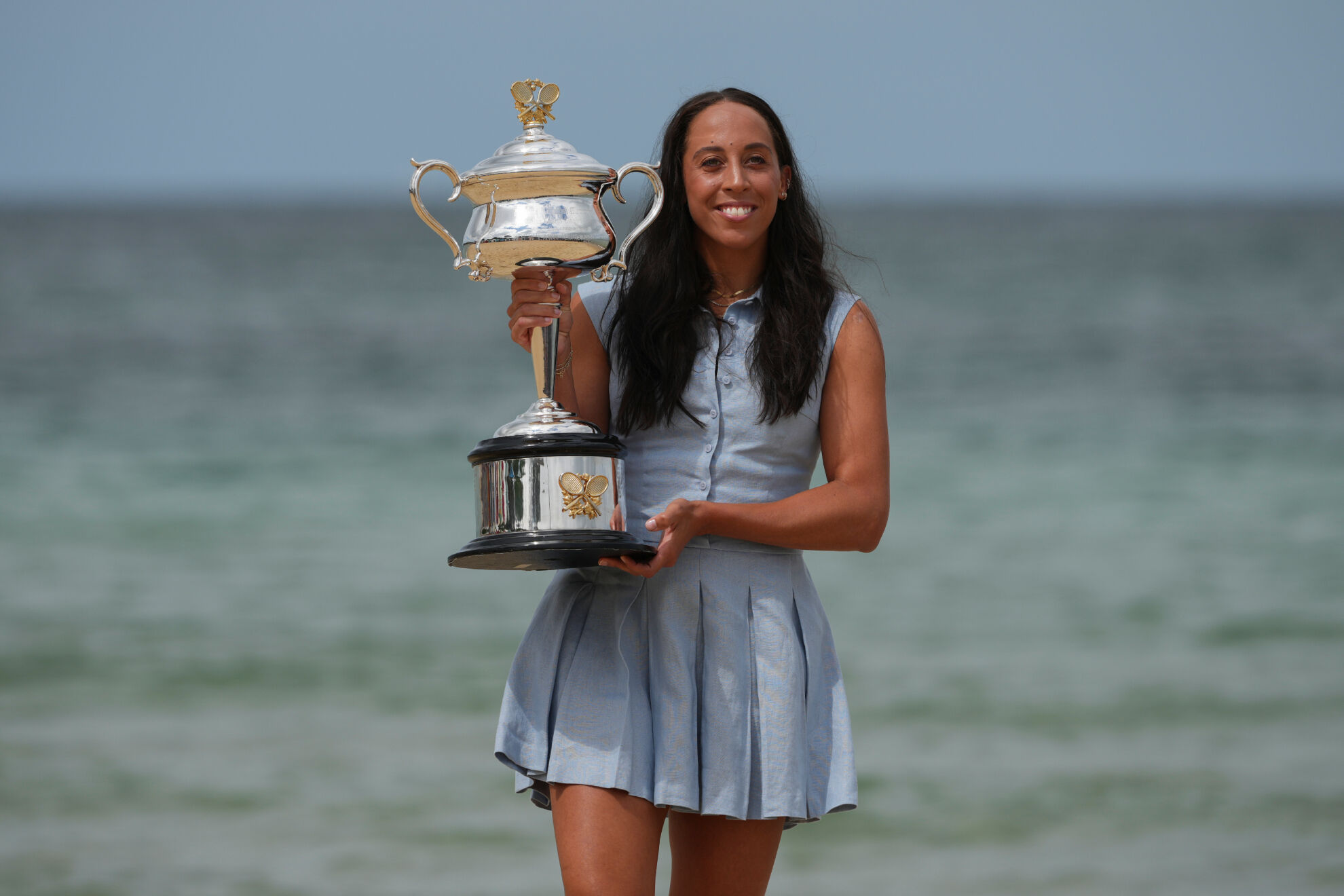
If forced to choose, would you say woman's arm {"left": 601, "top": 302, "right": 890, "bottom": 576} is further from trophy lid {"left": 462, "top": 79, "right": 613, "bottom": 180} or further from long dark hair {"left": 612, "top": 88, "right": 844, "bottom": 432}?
trophy lid {"left": 462, "top": 79, "right": 613, "bottom": 180}

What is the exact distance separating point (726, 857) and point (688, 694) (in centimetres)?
25

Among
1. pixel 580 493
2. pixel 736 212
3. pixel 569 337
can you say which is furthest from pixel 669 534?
pixel 736 212

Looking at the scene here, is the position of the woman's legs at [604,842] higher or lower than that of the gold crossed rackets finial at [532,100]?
lower

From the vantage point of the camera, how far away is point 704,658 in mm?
2412

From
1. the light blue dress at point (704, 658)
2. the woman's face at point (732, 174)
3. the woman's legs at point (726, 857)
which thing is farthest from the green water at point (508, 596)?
the woman's face at point (732, 174)

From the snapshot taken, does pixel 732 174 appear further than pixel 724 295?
No

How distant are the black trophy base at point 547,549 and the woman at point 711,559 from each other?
0.11 metres

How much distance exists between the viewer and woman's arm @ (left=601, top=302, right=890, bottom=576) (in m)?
2.27

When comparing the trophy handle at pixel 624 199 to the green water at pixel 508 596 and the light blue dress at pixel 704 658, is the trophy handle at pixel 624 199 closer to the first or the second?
the light blue dress at pixel 704 658

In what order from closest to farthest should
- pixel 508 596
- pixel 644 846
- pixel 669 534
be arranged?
1. pixel 669 534
2. pixel 644 846
3. pixel 508 596

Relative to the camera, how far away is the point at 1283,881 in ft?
17.4

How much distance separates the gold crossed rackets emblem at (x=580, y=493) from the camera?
7.51ft

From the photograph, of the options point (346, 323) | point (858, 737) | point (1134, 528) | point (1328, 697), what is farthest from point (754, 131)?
point (346, 323)

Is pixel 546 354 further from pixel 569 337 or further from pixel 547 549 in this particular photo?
pixel 547 549
